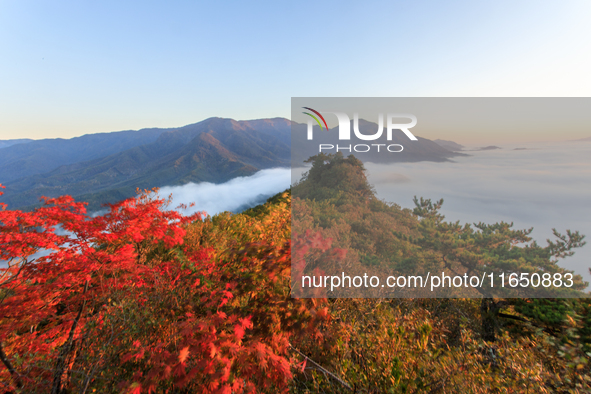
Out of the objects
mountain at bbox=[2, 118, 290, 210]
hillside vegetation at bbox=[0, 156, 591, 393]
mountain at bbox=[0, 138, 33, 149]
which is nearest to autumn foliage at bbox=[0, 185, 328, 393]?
hillside vegetation at bbox=[0, 156, 591, 393]

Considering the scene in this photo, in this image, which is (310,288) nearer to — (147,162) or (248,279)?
(248,279)

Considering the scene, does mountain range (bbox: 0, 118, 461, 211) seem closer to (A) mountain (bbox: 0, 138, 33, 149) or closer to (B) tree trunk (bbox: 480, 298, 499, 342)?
(A) mountain (bbox: 0, 138, 33, 149)

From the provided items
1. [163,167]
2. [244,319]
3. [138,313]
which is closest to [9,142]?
[163,167]

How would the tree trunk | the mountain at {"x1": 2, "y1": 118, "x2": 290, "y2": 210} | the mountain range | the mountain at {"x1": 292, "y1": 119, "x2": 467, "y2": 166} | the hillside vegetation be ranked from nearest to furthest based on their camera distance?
the hillside vegetation → the tree trunk → the mountain at {"x1": 292, "y1": 119, "x2": 467, "y2": 166} → the mountain at {"x1": 2, "y1": 118, "x2": 290, "y2": 210} → the mountain range

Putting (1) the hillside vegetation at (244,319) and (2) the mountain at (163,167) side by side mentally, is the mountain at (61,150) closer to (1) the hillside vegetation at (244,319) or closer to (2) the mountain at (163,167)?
(2) the mountain at (163,167)

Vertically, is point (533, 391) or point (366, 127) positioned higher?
point (366, 127)

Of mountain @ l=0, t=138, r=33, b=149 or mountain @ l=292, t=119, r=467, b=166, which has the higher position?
mountain @ l=0, t=138, r=33, b=149

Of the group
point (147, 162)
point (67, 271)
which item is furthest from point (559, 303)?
point (147, 162)
